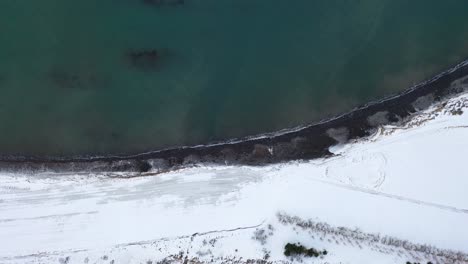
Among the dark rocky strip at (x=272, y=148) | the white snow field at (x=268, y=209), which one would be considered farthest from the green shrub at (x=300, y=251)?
the dark rocky strip at (x=272, y=148)

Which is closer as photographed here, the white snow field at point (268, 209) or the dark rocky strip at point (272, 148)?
the white snow field at point (268, 209)

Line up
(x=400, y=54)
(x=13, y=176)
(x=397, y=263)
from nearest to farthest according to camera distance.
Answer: (x=397, y=263) < (x=13, y=176) < (x=400, y=54)

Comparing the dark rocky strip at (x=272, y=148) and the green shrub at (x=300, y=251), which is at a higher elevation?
the dark rocky strip at (x=272, y=148)

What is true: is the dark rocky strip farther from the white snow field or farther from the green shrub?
the green shrub

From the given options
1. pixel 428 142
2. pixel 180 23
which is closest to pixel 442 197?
pixel 428 142

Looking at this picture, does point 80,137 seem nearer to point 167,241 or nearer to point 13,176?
point 13,176

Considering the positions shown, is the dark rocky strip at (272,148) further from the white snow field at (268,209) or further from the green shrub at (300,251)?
the green shrub at (300,251)

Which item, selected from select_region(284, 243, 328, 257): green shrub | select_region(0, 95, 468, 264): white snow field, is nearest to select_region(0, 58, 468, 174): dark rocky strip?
select_region(0, 95, 468, 264): white snow field
